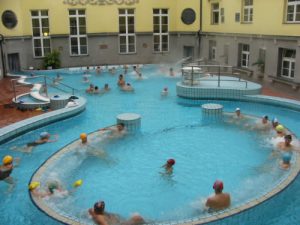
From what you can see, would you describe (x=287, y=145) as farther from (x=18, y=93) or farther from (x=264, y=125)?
(x=18, y=93)

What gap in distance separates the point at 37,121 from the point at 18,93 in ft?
17.1

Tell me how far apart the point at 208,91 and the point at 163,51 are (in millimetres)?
12365

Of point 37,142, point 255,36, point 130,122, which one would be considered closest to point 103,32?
point 255,36

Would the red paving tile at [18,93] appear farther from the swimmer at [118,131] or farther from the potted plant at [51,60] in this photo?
the potted plant at [51,60]

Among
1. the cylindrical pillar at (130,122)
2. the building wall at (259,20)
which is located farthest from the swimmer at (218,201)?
the building wall at (259,20)

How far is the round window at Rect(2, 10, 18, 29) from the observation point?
22462 mm

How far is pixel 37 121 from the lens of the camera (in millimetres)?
12477

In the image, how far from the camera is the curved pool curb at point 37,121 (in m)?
11.3

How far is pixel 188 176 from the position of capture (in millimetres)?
9156

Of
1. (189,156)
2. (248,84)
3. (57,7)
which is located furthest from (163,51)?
(189,156)

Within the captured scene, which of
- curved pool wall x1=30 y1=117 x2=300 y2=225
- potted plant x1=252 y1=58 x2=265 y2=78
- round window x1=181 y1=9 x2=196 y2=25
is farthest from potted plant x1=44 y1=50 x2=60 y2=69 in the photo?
curved pool wall x1=30 y1=117 x2=300 y2=225

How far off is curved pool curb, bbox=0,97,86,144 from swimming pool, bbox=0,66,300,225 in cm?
Answer: 19

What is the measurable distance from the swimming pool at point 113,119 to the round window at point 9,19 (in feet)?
20.7

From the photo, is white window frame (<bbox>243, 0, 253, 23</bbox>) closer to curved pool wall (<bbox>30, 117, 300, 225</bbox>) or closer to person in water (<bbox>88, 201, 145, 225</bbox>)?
curved pool wall (<bbox>30, 117, 300, 225</bbox>)
